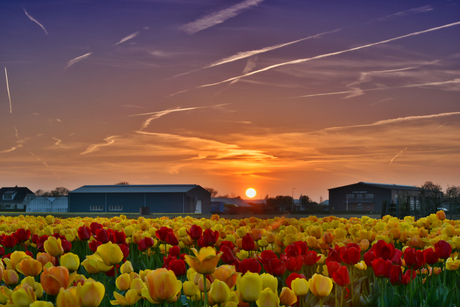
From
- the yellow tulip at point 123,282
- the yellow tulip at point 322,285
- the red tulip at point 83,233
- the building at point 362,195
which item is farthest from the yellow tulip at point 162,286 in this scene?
the building at point 362,195

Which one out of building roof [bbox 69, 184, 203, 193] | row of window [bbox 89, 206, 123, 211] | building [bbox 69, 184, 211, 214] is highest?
building roof [bbox 69, 184, 203, 193]

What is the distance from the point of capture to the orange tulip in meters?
2.66

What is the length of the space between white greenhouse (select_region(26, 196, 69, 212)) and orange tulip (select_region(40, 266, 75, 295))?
7705 centimetres

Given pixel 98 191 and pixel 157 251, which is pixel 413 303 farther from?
pixel 98 191

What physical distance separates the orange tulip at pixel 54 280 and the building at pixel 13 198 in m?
104

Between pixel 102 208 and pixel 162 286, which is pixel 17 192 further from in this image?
pixel 162 286

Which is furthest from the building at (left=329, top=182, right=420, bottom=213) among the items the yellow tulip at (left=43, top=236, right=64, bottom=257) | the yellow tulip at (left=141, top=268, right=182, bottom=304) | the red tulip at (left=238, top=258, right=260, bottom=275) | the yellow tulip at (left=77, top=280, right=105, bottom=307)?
the yellow tulip at (left=77, top=280, right=105, bottom=307)

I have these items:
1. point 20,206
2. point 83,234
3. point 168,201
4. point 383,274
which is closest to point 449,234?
point 383,274

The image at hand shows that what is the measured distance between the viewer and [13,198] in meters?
96.6

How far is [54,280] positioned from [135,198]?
63137 mm

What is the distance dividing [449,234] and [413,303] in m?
2.52

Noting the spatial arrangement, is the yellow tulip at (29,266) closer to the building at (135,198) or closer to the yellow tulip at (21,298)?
the yellow tulip at (21,298)

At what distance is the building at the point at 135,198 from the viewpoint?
6312 cm

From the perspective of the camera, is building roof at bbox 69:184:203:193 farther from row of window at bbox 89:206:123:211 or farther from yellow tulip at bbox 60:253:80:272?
yellow tulip at bbox 60:253:80:272
